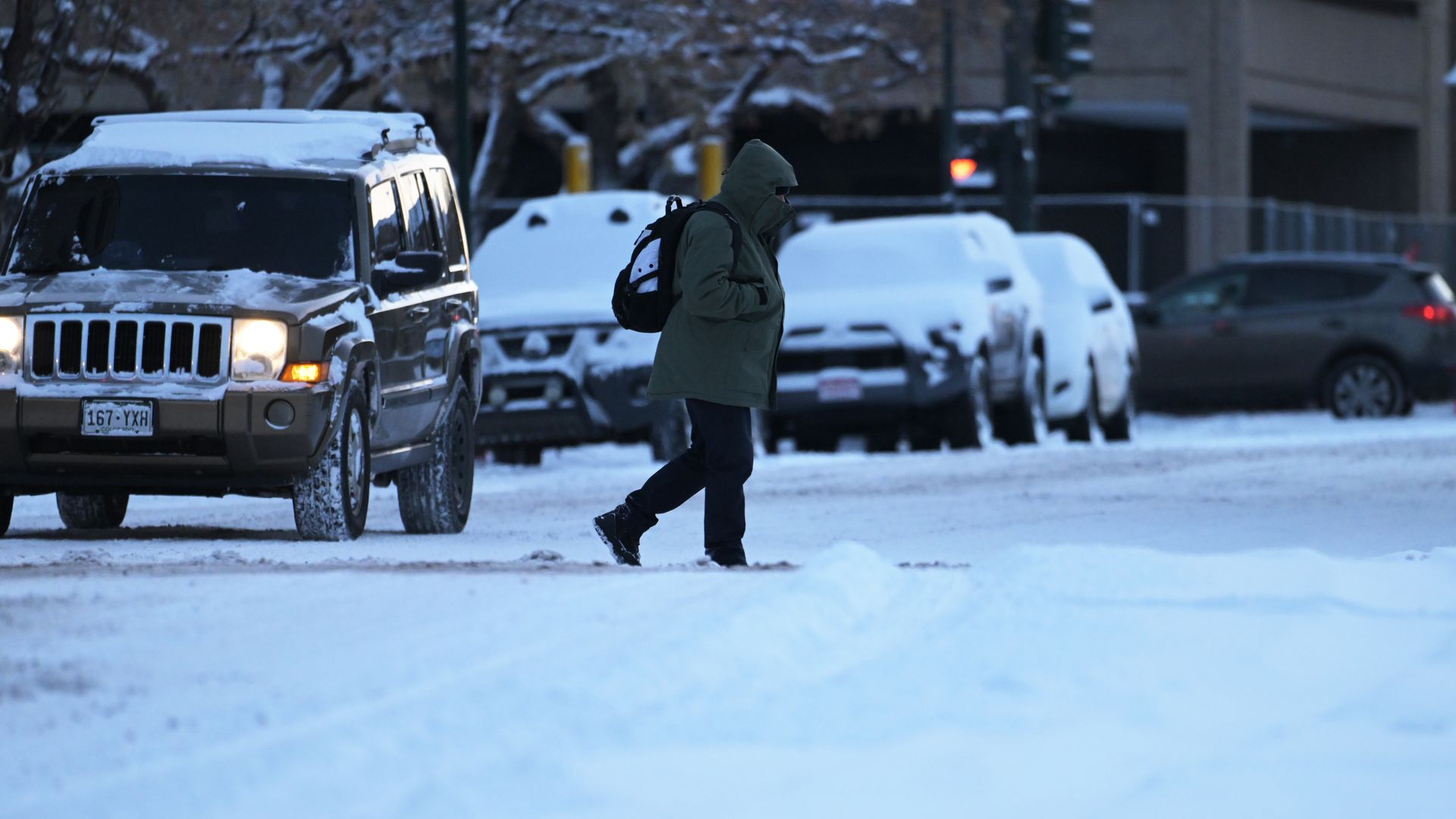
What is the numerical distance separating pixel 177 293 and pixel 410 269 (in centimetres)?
114

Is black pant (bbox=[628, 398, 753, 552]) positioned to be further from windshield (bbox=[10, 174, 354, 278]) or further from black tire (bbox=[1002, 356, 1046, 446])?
black tire (bbox=[1002, 356, 1046, 446])

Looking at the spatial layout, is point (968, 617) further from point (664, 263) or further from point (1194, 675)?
point (664, 263)

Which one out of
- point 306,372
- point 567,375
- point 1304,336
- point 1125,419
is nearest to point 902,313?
point 567,375

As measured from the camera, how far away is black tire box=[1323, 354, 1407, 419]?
25047 mm

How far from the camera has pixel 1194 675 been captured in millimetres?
6348

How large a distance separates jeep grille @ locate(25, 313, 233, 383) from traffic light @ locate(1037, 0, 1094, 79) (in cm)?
1633

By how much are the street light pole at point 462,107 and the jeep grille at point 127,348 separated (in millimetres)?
8425

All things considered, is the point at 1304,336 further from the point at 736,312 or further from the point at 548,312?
the point at 736,312

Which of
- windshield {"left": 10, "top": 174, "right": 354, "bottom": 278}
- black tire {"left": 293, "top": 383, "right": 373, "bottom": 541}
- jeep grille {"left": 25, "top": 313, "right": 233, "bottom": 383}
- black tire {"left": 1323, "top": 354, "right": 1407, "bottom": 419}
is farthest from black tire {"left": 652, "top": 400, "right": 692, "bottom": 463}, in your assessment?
black tire {"left": 1323, "top": 354, "right": 1407, "bottom": 419}

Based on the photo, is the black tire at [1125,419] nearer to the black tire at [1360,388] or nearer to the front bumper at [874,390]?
the black tire at [1360,388]

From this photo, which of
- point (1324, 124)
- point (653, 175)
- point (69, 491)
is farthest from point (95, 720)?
point (1324, 124)

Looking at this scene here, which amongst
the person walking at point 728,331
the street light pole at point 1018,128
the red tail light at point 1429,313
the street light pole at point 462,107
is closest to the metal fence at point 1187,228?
the street light pole at point 1018,128

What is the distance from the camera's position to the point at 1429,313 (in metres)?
24.9

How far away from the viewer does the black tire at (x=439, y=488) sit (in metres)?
12.3
